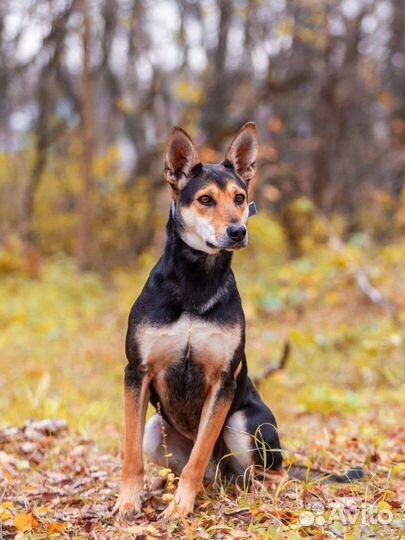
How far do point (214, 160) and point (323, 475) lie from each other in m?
10.3

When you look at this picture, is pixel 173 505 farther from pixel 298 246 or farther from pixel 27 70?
pixel 27 70

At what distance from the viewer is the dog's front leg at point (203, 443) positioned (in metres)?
3.93

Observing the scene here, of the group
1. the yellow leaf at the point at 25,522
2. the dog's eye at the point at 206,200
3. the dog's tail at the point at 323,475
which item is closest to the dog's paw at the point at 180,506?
the yellow leaf at the point at 25,522

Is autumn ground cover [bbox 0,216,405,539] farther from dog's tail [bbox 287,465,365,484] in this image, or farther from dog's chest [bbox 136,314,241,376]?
dog's chest [bbox 136,314,241,376]

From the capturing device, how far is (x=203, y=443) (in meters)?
3.94

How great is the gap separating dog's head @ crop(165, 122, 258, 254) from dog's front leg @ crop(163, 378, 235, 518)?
0.79 metres

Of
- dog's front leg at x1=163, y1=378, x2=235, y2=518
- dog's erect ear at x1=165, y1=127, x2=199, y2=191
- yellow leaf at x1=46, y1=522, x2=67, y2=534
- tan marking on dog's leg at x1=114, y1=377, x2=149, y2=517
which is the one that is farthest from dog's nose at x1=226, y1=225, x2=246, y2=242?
Answer: yellow leaf at x1=46, y1=522, x2=67, y2=534

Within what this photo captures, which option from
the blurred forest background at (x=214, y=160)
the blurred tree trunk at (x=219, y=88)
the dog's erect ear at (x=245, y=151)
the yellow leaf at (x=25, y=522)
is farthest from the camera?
the blurred tree trunk at (x=219, y=88)

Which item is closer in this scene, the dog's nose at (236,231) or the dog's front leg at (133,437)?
the dog's nose at (236,231)

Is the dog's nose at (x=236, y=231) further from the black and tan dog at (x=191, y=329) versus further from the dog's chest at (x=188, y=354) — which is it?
the dog's chest at (x=188, y=354)

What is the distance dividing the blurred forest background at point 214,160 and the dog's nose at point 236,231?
5396mm

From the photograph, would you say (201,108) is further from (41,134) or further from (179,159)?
(179,159)

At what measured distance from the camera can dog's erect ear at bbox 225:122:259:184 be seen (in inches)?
171

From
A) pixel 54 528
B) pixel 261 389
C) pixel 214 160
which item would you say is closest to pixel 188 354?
pixel 54 528
